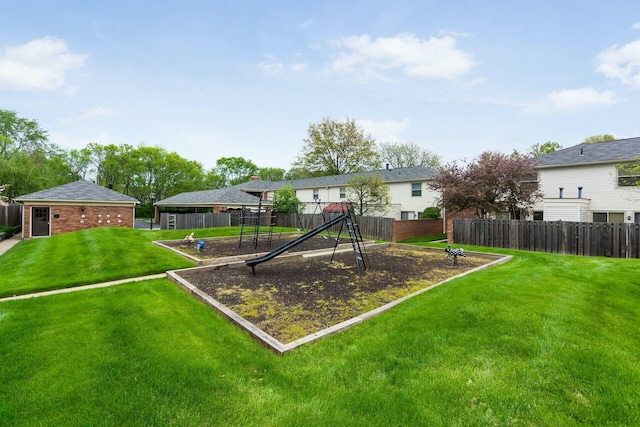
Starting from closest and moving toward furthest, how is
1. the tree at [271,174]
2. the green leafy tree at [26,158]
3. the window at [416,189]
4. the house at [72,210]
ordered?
the house at [72,210], the window at [416,189], the green leafy tree at [26,158], the tree at [271,174]

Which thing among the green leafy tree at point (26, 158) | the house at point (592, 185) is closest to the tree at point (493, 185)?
the house at point (592, 185)

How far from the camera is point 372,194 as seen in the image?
24125 mm

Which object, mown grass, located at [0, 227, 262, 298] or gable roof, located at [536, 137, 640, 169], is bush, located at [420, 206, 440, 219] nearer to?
gable roof, located at [536, 137, 640, 169]

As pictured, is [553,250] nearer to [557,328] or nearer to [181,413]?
[557,328]

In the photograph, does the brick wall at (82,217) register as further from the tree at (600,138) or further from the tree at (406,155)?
the tree at (600,138)

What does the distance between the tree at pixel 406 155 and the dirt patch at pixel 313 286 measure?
3778cm

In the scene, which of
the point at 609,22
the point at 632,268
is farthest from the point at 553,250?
the point at 609,22

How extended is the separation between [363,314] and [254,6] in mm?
15176

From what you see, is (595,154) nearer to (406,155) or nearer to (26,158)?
(406,155)

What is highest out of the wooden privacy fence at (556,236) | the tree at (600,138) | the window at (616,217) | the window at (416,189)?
the tree at (600,138)

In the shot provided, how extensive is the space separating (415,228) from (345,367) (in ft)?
58.7

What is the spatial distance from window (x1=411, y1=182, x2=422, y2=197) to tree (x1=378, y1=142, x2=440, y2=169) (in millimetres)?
23781

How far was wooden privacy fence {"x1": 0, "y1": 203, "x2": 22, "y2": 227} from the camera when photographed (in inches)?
858

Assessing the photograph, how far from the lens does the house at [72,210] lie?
19.3 m
